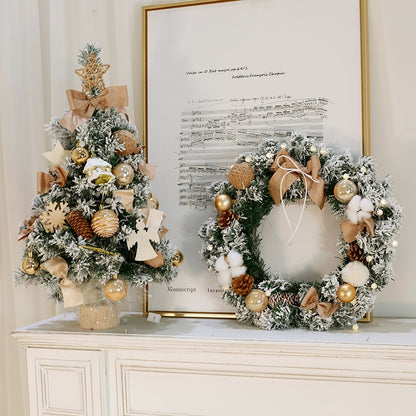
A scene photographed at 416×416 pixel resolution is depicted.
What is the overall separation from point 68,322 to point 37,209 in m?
0.30

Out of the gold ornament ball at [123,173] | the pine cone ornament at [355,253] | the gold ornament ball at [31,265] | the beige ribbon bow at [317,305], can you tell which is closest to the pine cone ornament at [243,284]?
the beige ribbon bow at [317,305]

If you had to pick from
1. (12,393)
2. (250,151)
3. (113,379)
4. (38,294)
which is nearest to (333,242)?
(250,151)

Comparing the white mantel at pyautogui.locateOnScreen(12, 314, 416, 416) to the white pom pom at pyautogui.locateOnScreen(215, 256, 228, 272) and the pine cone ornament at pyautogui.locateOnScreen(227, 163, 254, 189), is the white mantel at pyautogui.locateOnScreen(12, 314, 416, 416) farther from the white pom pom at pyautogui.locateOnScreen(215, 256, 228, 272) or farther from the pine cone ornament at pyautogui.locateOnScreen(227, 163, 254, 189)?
the pine cone ornament at pyautogui.locateOnScreen(227, 163, 254, 189)

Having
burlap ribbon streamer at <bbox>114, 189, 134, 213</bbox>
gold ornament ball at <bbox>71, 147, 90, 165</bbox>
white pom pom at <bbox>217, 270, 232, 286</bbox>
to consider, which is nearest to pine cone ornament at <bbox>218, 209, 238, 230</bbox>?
white pom pom at <bbox>217, 270, 232, 286</bbox>

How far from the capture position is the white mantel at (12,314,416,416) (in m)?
1.01

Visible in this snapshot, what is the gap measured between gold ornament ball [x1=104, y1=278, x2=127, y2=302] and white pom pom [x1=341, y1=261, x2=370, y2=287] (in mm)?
487

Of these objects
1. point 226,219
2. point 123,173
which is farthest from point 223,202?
point 123,173

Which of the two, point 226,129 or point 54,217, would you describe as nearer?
point 54,217

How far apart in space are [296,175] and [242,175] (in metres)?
0.12

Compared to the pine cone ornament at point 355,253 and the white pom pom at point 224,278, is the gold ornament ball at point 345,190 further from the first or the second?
the white pom pom at point 224,278

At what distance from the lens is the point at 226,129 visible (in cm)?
132

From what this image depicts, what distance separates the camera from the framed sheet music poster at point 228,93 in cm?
125

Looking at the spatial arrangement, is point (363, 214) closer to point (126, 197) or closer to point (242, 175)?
point (242, 175)

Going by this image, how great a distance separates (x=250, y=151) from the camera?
131 cm
